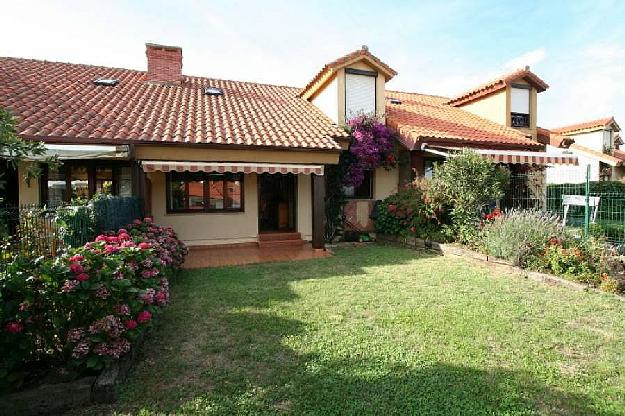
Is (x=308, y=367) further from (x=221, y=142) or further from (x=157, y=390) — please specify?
(x=221, y=142)

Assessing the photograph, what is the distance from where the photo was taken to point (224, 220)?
18.8 metres

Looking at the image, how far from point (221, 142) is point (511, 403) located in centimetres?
1363

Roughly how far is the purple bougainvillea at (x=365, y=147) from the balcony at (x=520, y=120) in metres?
12.1

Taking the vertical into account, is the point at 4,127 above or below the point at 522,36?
below

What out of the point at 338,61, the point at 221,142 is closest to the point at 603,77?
the point at 338,61

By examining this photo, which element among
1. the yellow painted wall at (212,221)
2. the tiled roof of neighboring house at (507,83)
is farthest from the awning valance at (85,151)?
the tiled roof of neighboring house at (507,83)

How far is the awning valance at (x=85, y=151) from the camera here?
12797mm

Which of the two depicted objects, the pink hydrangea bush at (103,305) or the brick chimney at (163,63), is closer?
the pink hydrangea bush at (103,305)

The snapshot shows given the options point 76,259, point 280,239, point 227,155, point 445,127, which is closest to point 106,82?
point 227,155

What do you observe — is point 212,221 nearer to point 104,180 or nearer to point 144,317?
point 104,180

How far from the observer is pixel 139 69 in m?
25.5

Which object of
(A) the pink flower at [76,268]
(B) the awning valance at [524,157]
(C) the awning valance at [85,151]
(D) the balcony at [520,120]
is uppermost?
(D) the balcony at [520,120]

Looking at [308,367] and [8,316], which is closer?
[8,316]

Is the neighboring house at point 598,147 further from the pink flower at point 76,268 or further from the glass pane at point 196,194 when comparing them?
the pink flower at point 76,268
